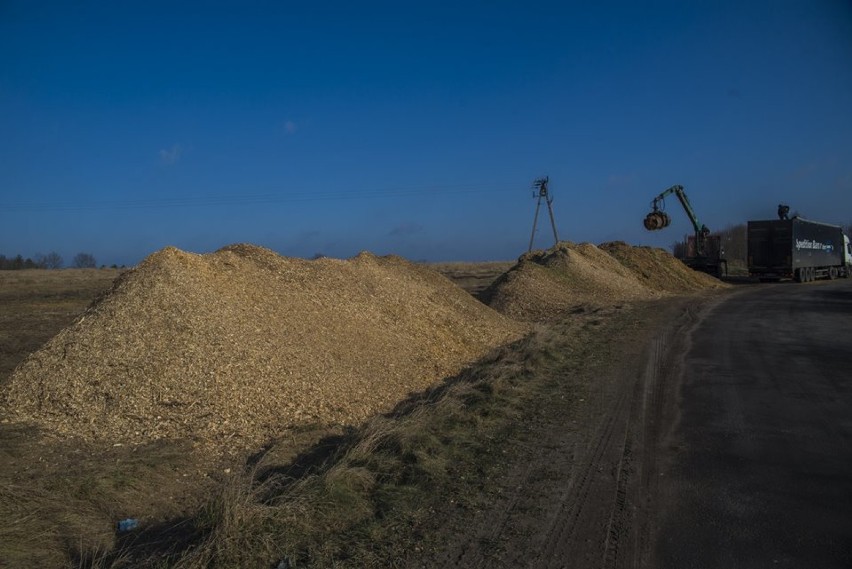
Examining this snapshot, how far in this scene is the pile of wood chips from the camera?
2194 cm

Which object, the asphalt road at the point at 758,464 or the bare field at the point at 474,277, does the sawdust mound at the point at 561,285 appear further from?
the asphalt road at the point at 758,464

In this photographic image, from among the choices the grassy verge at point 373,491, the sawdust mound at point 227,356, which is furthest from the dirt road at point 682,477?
the sawdust mound at point 227,356

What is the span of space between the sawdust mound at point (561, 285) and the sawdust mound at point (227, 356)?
→ 799cm

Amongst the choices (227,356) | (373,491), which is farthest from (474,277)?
(373,491)

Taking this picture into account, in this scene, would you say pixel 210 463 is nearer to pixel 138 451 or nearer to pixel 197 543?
pixel 138 451

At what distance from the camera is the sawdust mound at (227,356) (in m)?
7.64

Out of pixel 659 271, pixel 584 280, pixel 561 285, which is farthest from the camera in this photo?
pixel 659 271

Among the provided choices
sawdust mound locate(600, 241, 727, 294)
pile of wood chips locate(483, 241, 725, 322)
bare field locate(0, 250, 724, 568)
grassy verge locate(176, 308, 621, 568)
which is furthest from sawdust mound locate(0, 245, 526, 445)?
sawdust mound locate(600, 241, 727, 294)

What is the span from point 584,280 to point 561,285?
1806mm

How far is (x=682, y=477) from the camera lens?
5.69m

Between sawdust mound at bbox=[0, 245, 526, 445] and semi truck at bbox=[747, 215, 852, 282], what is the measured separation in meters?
29.6

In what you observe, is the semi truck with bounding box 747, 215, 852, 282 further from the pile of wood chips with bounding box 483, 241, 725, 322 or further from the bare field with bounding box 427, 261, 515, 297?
the bare field with bounding box 427, 261, 515, 297

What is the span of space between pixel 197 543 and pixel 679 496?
375cm

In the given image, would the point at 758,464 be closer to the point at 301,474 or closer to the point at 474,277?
the point at 301,474
